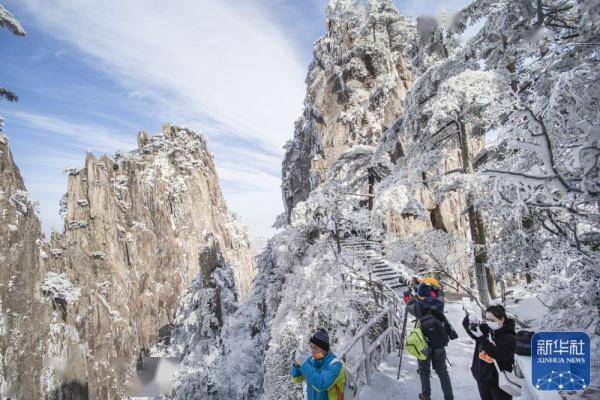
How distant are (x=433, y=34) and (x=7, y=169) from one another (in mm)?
33624

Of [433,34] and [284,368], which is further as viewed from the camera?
[433,34]

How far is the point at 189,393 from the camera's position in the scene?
70.4 feet

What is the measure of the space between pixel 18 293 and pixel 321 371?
33642 millimetres

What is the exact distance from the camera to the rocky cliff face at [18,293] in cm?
2372

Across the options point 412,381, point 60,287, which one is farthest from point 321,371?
point 60,287

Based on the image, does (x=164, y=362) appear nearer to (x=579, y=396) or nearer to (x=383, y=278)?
(x=383, y=278)

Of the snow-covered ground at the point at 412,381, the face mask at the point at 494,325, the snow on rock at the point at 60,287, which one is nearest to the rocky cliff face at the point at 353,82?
the snow-covered ground at the point at 412,381

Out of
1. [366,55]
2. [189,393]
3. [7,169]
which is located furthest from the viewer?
[366,55]

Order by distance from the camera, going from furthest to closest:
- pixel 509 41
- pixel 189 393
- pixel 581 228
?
pixel 189 393 → pixel 581 228 → pixel 509 41

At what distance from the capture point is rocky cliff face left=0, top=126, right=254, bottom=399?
26.4 meters

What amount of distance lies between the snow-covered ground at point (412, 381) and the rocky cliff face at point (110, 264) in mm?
30438

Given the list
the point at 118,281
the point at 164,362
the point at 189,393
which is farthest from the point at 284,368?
the point at 118,281

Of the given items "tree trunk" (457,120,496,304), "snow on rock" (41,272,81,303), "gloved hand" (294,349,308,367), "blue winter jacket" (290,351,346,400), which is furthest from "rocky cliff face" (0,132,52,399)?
"tree trunk" (457,120,496,304)

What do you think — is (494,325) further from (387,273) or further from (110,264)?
(110,264)
